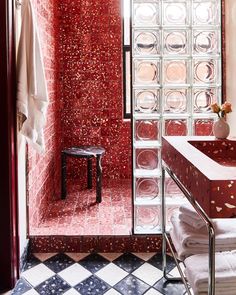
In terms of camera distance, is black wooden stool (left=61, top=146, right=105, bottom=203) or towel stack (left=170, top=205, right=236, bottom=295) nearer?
towel stack (left=170, top=205, right=236, bottom=295)

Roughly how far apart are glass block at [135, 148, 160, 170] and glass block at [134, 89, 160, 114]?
10.3 inches

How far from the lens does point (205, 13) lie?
250 centimetres

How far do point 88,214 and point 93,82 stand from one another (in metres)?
1.77

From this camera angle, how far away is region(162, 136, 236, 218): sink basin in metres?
1.10

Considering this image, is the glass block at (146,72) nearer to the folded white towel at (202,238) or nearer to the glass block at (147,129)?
the glass block at (147,129)

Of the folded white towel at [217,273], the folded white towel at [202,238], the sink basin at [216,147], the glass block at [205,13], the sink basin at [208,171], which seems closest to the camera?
the sink basin at [208,171]

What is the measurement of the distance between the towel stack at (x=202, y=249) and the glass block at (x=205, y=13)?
4.26ft

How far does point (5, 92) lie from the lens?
83.6 inches

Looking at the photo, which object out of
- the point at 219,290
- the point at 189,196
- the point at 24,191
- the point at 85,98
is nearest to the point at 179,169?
the point at 189,196

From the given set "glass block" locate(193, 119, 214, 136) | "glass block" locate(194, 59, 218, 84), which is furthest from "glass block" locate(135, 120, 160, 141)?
"glass block" locate(194, 59, 218, 84)

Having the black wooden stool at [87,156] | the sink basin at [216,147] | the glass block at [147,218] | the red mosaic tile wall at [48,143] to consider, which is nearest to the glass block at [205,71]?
the sink basin at [216,147]

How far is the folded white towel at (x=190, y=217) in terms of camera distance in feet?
5.51

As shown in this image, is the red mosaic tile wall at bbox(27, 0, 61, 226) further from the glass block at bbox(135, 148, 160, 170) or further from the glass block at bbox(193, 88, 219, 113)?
the glass block at bbox(193, 88, 219, 113)

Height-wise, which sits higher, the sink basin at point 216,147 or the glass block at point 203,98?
the glass block at point 203,98
